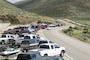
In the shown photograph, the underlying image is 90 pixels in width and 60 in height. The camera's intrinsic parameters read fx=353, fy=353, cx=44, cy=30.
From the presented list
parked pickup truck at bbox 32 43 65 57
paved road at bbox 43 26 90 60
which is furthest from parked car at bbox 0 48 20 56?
paved road at bbox 43 26 90 60

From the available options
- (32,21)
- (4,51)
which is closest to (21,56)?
(4,51)

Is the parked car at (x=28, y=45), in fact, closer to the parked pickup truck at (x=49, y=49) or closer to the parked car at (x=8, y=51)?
the parked car at (x=8, y=51)

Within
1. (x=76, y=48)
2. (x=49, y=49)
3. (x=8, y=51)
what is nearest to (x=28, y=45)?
(x=8, y=51)

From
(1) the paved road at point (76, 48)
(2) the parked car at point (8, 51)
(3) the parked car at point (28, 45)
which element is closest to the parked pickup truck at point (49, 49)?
(1) the paved road at point (76, 48)

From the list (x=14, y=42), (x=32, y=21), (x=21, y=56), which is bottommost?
(x=32, y=21)

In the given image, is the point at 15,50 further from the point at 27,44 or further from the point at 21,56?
the point at 21,56

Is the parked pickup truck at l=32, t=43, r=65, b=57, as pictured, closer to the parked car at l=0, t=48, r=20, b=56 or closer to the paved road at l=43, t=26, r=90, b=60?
the paved road at l=43, t=26, r=90, b=60

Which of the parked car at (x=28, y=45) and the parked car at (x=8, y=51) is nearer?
the parked car at (x=8, y=51)

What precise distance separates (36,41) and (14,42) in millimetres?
5466

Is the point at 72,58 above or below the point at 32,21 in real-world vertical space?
above

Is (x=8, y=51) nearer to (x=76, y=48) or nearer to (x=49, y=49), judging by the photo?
(x=49, y=49)

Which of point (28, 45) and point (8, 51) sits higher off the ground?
point (8, 51)

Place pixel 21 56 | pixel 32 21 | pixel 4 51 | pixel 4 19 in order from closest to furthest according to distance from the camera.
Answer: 1. pixel 21 56
2. pixel 4 51
3. pixel 4 19
4. pixel 32 21

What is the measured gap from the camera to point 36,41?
4088cm
